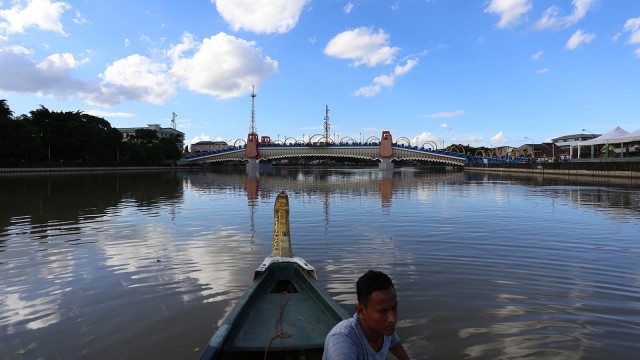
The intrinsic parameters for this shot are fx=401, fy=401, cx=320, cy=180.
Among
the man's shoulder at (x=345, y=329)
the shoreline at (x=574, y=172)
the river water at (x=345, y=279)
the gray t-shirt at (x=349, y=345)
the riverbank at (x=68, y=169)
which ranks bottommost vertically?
the river water at (x=345, y=279)

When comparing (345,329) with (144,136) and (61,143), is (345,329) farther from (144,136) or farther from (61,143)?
(144,136)

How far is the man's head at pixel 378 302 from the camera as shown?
3178 mm

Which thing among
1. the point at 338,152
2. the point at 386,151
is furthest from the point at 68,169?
the point at 386,151

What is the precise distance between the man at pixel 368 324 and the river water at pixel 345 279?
10.8 feet

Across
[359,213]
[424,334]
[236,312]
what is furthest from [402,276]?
[359,213]

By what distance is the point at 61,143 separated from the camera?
283 ft

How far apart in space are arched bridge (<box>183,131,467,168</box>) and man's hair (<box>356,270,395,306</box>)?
120 m

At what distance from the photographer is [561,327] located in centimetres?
712

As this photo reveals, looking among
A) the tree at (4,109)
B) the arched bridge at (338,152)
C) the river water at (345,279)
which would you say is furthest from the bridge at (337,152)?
the river water at (345,279)

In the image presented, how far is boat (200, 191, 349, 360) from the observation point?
5.08m

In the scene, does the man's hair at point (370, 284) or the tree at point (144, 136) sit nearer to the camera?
the man's hair at point (370, 284)

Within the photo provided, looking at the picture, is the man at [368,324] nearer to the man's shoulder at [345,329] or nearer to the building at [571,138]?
the man's shoulder at [345,329]

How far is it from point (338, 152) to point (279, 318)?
12196 centimetres

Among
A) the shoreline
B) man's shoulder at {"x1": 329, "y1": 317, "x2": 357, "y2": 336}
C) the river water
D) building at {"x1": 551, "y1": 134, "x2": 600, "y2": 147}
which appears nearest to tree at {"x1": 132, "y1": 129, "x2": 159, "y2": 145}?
the shoreline
